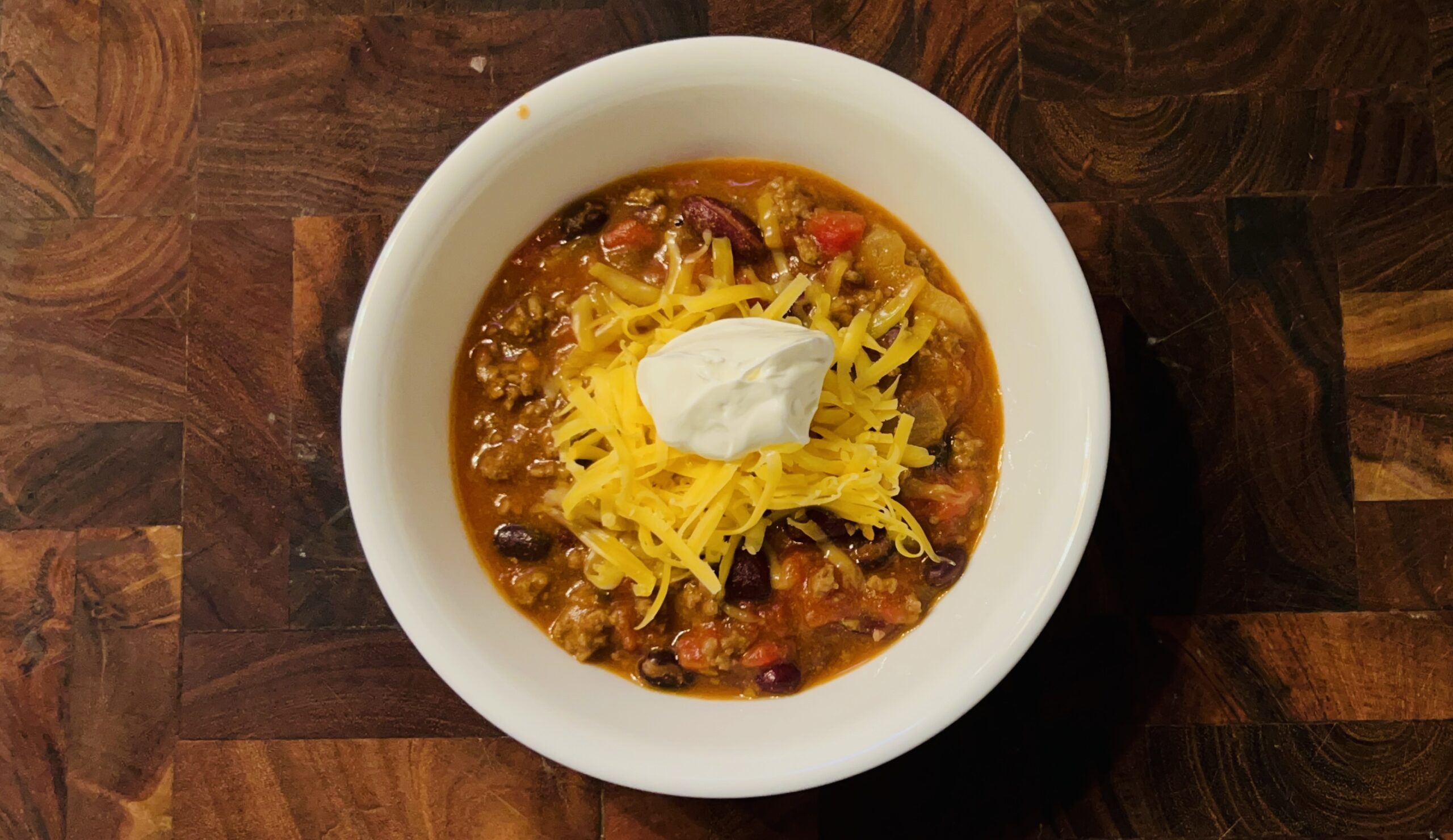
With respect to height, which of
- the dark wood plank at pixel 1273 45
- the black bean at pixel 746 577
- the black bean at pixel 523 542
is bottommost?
the black bean at pixel 523 542

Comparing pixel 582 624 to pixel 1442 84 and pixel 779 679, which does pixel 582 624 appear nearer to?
pixel 779 679

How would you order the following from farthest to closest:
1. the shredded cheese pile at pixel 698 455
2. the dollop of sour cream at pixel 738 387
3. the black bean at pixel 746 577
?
the black bean at pixel 746 577, the shredded cheese pile at pixel 698 455, the dollop of sour cream at pixel 738 387

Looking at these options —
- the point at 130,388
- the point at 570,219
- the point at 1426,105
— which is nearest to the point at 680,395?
the point at 570,219

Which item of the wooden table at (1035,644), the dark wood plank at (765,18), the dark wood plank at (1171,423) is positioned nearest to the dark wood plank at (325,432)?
the wooden table at (1035,644)

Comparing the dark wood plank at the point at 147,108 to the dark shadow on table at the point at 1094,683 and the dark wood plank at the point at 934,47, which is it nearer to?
the dark wood plank at the point at 934,47

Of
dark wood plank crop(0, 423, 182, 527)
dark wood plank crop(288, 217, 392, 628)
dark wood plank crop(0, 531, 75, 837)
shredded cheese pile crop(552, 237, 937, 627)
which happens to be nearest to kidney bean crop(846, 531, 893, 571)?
shredded cheese pile crop(552, 237, 937, 627)

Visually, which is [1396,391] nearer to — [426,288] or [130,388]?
[426,288]
